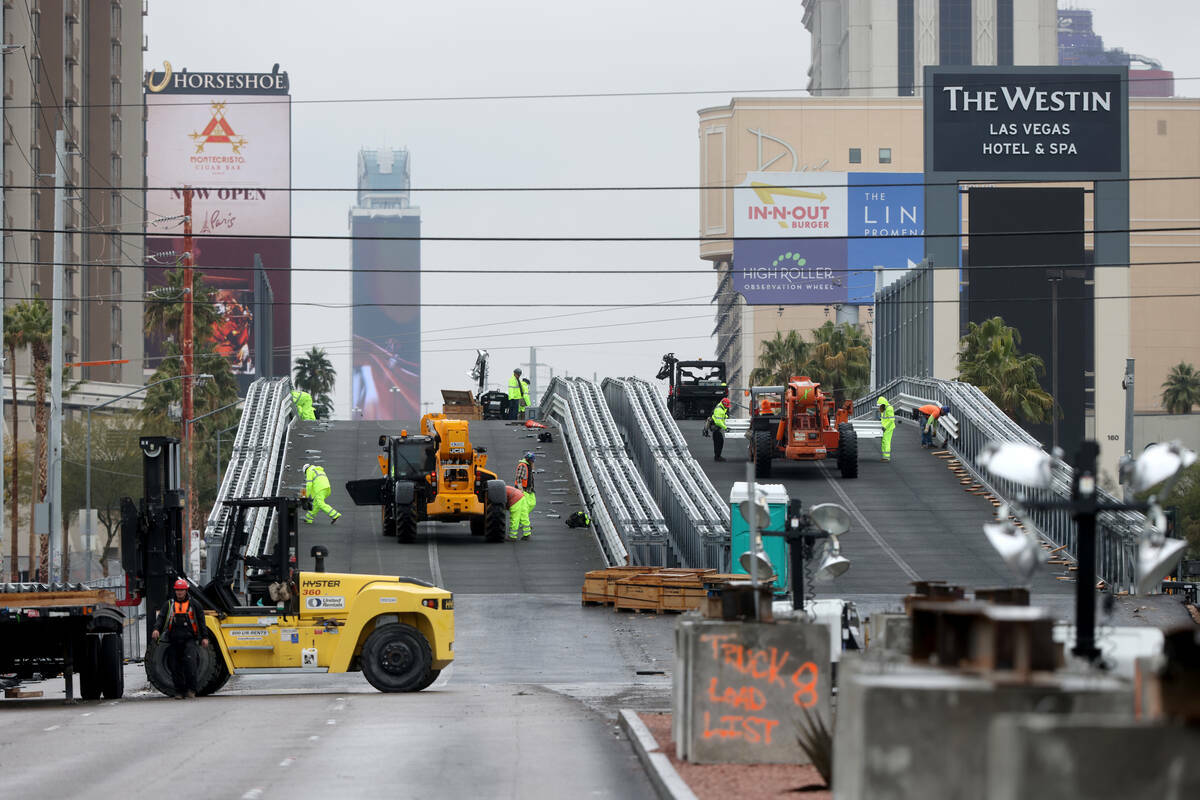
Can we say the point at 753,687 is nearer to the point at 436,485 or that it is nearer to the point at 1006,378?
the point at 436,485

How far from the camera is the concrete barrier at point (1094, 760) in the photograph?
730cm

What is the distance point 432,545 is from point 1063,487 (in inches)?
551

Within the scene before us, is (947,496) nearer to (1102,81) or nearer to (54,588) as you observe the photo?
(54,588)

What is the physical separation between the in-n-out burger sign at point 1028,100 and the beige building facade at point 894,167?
53102 millimetres

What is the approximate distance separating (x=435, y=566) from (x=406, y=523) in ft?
8.04

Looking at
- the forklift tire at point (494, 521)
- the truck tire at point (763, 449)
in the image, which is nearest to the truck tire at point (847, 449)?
the truck tire at point (763, 449)

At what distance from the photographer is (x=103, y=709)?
22.1 metres

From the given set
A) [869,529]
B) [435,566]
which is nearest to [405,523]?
[435,566]

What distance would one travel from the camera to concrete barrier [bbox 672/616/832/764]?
14.5 m

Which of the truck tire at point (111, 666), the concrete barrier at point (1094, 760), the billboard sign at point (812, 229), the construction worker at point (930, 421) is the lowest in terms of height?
the truck tire at point (111, 666)

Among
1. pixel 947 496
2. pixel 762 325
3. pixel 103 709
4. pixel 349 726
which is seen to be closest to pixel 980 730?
pixel 349 726

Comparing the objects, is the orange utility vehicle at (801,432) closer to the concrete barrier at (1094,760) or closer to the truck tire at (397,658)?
the truck tire at (397,658)

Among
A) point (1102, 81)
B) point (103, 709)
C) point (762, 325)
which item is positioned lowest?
point (103, 709)

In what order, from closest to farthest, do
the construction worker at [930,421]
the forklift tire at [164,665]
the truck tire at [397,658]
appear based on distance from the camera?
the forklift tire at [164,665] → the truck tire at [397,658] → the construction worker at [930,421]
